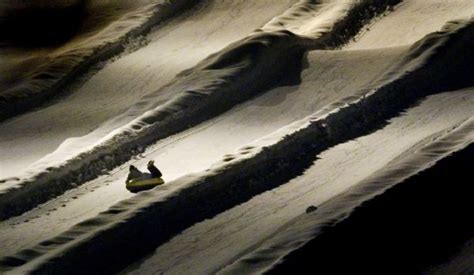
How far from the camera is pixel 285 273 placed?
470 cm

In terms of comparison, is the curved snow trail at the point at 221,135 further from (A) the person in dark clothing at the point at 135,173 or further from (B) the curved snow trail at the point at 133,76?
(B) the curved snow trail at the point at 133,76

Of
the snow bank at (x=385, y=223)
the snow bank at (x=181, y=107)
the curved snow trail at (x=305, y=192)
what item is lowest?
the snow bank at (x=385, y=223)

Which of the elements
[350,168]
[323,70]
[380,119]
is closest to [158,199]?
[350,168]

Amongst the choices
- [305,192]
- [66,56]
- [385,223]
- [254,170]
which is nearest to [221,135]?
[254,170]

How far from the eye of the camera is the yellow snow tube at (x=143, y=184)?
5.84 metres

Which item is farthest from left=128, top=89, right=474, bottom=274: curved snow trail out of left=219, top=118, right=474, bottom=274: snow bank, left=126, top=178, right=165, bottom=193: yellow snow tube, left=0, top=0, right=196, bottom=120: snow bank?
left=0, top=0, right=196, bottom=120: snow bank

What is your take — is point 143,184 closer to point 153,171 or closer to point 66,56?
point 153,171

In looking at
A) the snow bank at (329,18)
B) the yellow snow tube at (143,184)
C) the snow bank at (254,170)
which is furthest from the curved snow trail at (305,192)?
the snow bank at (329,18)

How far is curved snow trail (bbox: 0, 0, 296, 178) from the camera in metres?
6.91

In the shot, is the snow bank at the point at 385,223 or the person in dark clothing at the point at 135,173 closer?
the snow bank at the point at 385,223

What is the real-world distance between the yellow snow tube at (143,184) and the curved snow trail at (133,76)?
80 centimetres

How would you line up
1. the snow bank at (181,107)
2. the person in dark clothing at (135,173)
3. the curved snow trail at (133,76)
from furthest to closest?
the curved snow trail at (133,76)
the snow bank at (181,107)
the person in dark clothing at (135,173)

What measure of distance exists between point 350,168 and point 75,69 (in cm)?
269

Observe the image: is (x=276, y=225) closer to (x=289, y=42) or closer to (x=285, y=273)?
(x=285, y=273)
